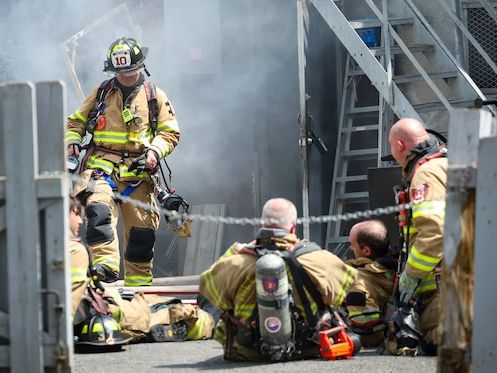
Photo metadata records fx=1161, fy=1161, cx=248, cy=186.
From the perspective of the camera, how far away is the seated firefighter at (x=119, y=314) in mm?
6547

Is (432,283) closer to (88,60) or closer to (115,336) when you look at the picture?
(115,336)

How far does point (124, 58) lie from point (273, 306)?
3437 mm

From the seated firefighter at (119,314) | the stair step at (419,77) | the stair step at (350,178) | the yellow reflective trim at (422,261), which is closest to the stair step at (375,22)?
the stair step at (419,77)

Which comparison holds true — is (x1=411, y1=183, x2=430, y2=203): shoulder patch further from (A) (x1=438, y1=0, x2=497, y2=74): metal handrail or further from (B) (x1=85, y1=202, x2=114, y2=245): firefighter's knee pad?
(A) (x1=438, y1=0, x2=497, y2=74): metal handrail

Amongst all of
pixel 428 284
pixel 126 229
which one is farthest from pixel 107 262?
pixel 428 284

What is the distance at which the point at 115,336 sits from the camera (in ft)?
23.1

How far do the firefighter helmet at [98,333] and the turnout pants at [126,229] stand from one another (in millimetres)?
1575

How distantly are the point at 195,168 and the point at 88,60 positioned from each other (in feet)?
5.17

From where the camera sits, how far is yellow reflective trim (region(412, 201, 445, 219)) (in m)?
6.39

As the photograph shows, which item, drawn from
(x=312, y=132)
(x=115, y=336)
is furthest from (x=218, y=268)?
(x=312, y=132)

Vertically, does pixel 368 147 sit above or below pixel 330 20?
below

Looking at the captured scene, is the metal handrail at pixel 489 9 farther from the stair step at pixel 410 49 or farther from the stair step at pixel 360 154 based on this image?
the stair step at pixel 360 154

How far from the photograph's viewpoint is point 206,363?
6445 mm

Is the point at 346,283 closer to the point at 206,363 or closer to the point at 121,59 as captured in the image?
the point at 206,363
